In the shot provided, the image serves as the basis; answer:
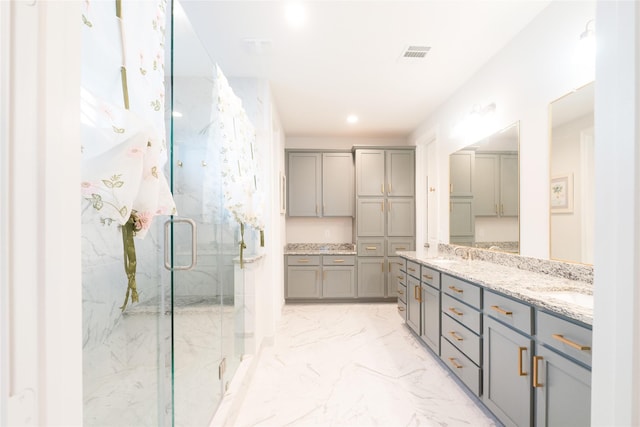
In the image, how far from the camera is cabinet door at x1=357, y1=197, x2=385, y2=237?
4.30m

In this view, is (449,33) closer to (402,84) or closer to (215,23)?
(402,84)

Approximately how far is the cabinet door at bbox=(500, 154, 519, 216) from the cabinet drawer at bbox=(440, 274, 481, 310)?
27.9 inches

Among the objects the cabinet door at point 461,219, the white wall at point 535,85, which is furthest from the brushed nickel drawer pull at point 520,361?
the cabinet door at point 461,219

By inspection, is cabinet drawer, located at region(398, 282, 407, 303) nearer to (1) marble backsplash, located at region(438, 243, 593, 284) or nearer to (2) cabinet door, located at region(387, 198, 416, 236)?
(1) marble backsplash, located at region(438, 243, 593, 284)

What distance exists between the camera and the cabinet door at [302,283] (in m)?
4.18

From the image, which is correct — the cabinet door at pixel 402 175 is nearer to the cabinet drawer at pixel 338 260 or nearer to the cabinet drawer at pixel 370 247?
the cabinet drawer at pixel 370 247

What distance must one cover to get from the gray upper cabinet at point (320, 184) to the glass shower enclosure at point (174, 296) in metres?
2.53

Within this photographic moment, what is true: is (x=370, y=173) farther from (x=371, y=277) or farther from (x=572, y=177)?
(x=572, y=177)

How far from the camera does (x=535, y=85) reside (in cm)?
203

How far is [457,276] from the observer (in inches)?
79.7

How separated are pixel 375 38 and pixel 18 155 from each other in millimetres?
2377

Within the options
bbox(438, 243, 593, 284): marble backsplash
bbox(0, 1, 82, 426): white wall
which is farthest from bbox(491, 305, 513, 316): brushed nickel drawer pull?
bbox(0, 1, 82, 426): white wall

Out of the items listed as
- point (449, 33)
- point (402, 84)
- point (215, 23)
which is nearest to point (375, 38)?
point (449, 33)

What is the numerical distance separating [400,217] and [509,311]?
2840 mm
